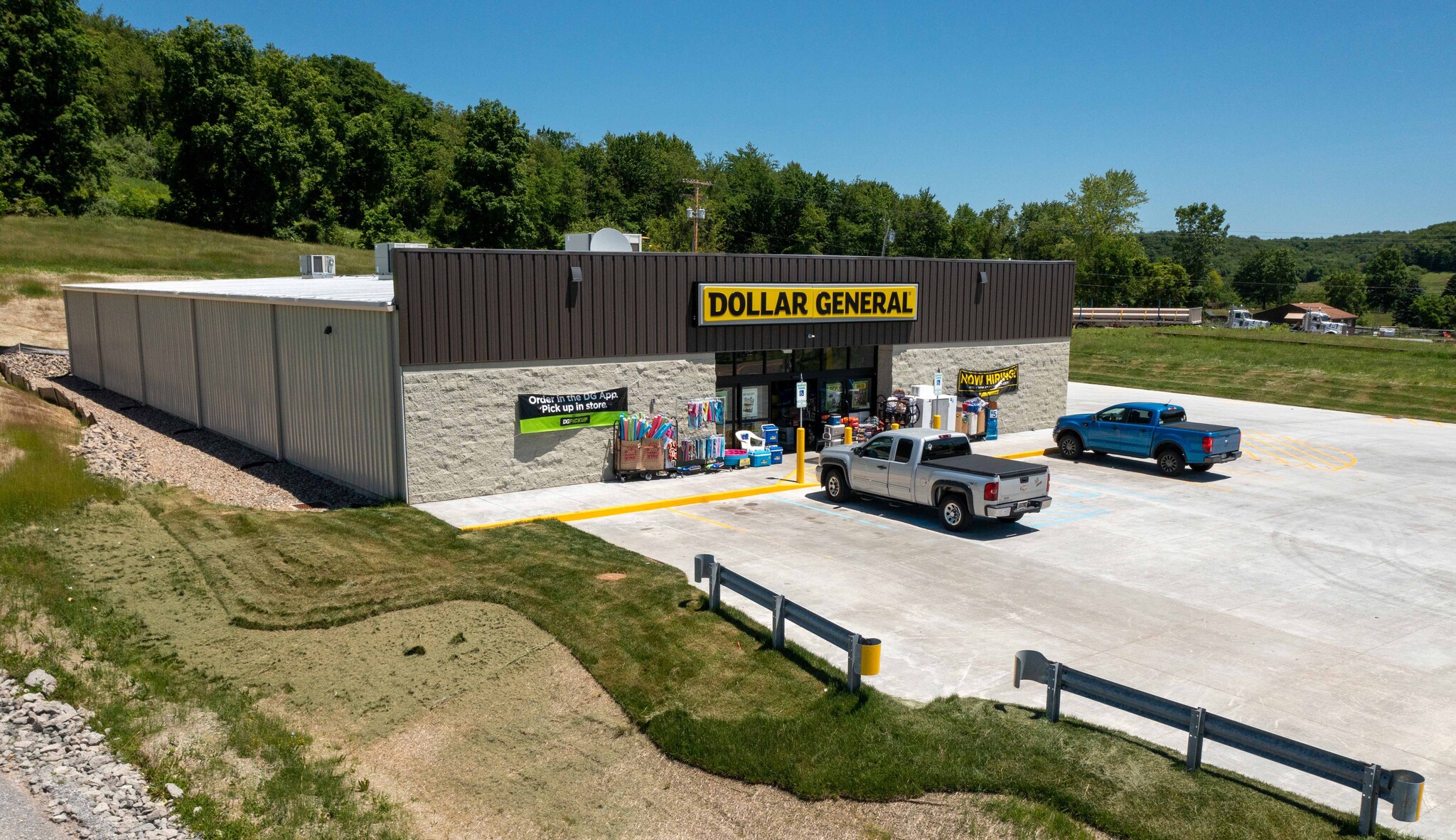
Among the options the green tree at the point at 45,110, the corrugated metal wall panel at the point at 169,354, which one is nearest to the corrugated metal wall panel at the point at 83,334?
the corrugated metal wall panel at the point at 169,354

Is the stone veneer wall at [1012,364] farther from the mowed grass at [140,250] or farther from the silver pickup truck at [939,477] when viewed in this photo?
the mowed grass at [140,250]

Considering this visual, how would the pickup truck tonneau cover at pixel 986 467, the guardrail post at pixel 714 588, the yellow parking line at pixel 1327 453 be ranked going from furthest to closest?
the yellow parking line at pixel 1327 453 → the pickup truck tonneau cover at pixel 986 467 → the guardrail post at pixel 714 588

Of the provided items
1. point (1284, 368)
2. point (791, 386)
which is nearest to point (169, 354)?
point (791, 386)

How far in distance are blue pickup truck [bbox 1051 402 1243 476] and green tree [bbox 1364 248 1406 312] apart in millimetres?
138793

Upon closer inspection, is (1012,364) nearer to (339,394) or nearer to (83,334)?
(339,394)

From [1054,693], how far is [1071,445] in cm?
1797

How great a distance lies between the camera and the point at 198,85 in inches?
2987

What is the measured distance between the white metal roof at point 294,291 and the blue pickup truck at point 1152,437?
58.3 feet

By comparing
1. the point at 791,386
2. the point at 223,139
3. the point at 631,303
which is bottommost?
the point at 791,386

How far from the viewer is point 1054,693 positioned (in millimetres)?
9844

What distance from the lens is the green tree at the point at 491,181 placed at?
73.9 metres

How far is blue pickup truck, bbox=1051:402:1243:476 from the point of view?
23812 millimetres

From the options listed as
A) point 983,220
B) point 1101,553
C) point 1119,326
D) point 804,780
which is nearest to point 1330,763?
point 804,780

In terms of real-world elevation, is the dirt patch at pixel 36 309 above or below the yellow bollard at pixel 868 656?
above
